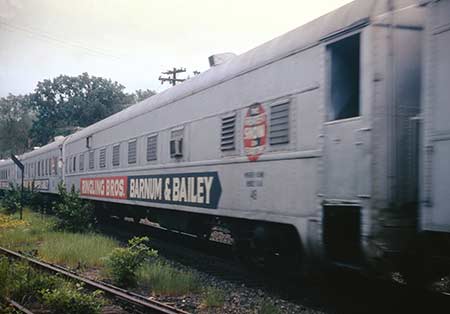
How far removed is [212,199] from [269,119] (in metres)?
2.11

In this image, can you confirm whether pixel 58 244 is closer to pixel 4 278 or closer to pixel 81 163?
pixel 4 278

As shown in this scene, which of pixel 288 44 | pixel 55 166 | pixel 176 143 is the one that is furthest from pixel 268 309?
pixel 55 166

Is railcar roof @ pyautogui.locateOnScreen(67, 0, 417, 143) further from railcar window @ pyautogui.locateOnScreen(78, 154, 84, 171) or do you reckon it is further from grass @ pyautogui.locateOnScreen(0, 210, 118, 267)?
railcar window @ pyautogui.locateOnScreen(78, 154, 84, 171)

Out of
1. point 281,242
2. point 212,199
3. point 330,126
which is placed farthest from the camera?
point 212,199

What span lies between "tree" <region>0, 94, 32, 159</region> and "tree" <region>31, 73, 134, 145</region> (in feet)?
2.93

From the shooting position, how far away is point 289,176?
23.0 ft

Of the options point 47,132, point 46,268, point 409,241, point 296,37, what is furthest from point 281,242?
point 47,132

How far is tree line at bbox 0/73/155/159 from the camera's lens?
49562 mm

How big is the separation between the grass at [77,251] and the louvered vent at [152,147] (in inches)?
86.6

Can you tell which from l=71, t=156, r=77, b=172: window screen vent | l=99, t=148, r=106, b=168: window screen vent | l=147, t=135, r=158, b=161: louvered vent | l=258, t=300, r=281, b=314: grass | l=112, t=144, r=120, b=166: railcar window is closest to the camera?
l=258, t=300, r=281, b=314: grass

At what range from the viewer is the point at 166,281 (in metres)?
8.20

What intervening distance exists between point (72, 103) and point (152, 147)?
4052 cm

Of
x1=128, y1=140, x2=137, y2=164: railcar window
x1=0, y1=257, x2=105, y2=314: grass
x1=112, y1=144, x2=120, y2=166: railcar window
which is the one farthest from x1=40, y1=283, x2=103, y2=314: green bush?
x1=112, y1=144, x2=120, y2=166: railcar window

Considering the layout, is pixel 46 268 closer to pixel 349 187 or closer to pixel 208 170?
pixel 208 170
